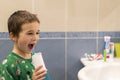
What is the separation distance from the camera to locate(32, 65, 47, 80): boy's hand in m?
1.01

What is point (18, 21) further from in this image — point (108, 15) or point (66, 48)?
point (108, 15)

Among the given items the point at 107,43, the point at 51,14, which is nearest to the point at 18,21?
the point at 51,14

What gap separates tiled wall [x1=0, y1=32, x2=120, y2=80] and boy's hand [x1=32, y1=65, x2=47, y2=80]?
2.27 feet

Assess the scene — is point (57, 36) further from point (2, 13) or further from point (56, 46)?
point (2, 13)

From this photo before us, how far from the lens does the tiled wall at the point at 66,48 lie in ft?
5.60

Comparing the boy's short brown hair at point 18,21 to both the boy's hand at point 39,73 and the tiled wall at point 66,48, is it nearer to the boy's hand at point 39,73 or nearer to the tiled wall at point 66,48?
the boy's hand at point 39,73

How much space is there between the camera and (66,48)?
1.73 m

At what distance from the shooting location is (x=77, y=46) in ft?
5.70

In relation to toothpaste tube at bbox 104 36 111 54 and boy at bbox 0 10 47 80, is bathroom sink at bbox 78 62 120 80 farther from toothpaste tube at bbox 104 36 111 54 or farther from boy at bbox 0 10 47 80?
boy at bbox 0 10 47 80

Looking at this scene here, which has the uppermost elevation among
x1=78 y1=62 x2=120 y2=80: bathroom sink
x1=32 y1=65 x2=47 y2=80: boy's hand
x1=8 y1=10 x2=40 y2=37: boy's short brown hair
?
x1=8 y1=10 x2=40 y2=37: boy's short brown hair

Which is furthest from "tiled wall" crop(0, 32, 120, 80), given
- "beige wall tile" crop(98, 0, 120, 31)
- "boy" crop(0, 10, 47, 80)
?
"boy" crop(0, 10, 47, 80)

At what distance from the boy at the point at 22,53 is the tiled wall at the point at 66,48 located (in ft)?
2.05

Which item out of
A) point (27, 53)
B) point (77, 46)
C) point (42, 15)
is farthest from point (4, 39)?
point (27, 53)

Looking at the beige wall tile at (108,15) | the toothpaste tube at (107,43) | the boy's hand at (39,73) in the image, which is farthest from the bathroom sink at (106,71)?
the boy's hand at (39,73)
